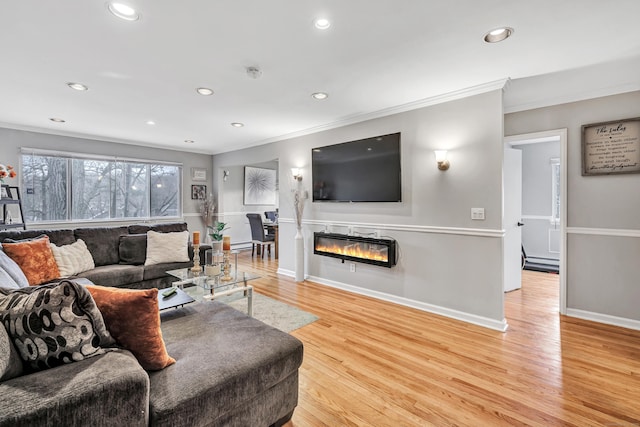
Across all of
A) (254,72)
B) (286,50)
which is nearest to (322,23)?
(286,50)

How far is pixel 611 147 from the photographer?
9.77ft

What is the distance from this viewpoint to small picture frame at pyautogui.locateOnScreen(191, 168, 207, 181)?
21.6 ft

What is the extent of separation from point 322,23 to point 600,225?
3.39 meters

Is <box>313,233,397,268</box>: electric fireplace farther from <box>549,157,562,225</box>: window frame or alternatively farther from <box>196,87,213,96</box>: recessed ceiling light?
<box>549,157,562,225</box>: window frame

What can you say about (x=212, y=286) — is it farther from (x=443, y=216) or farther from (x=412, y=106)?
(x=412, y=106)

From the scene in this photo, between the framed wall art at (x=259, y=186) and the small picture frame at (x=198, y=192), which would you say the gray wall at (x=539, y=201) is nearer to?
the framed wall art at (x=259, y=186)

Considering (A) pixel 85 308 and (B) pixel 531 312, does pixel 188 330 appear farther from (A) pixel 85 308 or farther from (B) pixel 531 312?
(B) pixel 531 312

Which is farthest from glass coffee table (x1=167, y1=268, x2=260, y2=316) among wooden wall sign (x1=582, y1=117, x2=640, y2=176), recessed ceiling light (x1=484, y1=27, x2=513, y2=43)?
wooden wall sign (x1=582, y1=117, x2=640, y2=176)

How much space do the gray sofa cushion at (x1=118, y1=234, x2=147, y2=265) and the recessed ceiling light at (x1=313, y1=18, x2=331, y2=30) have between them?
3454 mm

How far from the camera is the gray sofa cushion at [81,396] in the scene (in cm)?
87

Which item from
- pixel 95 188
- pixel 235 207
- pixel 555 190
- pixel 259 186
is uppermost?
pixel 259 186

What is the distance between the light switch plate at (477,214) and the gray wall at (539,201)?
3528 mm

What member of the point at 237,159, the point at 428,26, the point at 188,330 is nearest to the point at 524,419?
the point at 188,330

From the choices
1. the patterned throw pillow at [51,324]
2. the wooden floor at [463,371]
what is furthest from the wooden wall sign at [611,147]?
the patterned throw pillow at [51,324]
